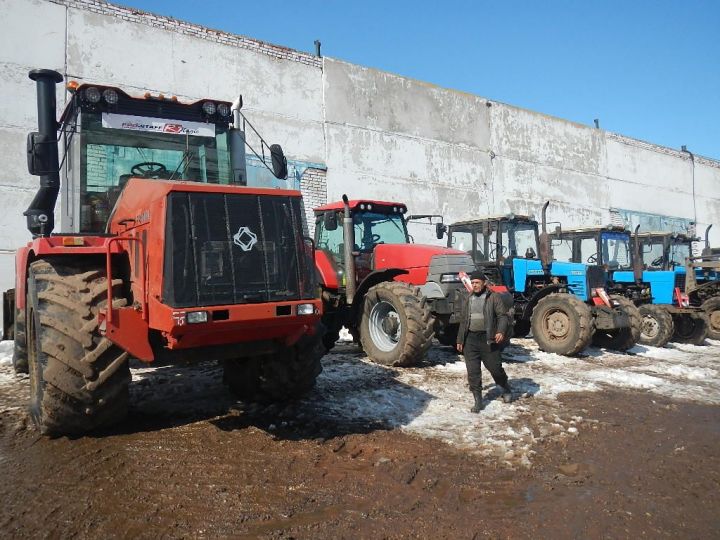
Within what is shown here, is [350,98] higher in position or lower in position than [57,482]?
higher

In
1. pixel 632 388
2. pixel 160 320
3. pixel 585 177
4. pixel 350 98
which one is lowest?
pixel 632 388

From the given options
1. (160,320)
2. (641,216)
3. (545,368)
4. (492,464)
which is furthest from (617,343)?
(641,216)

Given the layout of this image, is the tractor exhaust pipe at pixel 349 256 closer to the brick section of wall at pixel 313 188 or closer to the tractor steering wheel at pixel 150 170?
the tractor steering wheel at pixel 150 170

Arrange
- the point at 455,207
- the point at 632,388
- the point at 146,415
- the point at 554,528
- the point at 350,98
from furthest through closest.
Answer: the point at 455,207 → the point at 350,98 → the point at 632,388 → the point at 146,415 → the point at 554,528

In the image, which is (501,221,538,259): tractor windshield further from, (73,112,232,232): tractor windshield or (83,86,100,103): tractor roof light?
(83,86,100,103): tractor roof light

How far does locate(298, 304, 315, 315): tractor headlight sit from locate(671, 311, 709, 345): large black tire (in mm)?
10293

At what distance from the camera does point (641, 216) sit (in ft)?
77.9

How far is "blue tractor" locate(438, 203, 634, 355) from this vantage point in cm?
938

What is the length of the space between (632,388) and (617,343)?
3142mm

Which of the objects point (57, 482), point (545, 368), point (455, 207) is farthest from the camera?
point (455, 207)

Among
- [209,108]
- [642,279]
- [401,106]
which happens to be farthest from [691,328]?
[209,108]

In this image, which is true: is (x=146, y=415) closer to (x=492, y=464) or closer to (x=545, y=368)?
(x=492, y=464)

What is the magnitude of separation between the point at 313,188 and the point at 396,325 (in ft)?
24.4

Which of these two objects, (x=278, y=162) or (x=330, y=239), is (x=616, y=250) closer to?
(x=330, y=239)
